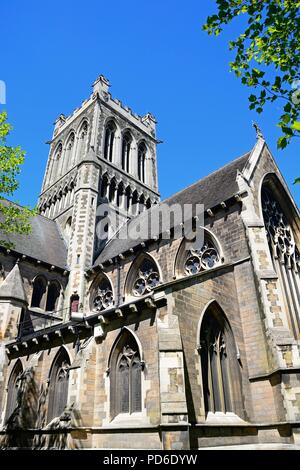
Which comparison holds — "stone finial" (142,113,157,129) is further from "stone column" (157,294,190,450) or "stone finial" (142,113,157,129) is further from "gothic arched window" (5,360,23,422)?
"stone column" (157,294,190,450)

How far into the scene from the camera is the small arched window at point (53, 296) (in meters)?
24.6

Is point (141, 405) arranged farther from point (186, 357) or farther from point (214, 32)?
point (214, 32)

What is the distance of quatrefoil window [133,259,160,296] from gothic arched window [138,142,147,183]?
18331mm

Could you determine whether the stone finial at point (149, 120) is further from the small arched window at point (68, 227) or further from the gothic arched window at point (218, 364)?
the gothic arched window at point (218, 364)

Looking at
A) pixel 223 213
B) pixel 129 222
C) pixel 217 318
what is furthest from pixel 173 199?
pixel 217 318

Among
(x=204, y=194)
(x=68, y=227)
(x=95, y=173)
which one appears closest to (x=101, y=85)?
(x=95, y=173)

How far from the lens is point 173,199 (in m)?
26.3

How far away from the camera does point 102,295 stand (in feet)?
77.8

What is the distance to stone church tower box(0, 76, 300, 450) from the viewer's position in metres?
11.4

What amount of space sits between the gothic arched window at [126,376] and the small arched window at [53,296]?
493 inches

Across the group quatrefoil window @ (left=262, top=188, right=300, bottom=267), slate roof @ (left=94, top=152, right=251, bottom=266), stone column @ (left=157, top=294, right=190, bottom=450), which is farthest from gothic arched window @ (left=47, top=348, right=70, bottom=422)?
quatrefoil window @ (left=262, top=188, right=300, bottom=267)

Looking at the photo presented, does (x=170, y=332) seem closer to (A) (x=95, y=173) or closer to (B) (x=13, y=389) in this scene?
(B) (x=13, y=389)

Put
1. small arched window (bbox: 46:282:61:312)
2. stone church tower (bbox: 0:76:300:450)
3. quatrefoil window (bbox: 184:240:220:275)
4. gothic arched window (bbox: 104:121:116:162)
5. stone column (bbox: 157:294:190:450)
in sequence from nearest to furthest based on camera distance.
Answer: stone column (bbox: 157:294:190:450) → stone church tower (bbox: 0:76:300:450) → quatrefoil window (bbox: 184:240:220:275) → small arched window (bbox: 46:282:61:312) → gothic arched window (bbox: 104:121:116:162)

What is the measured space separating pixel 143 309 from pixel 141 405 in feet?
10.4
